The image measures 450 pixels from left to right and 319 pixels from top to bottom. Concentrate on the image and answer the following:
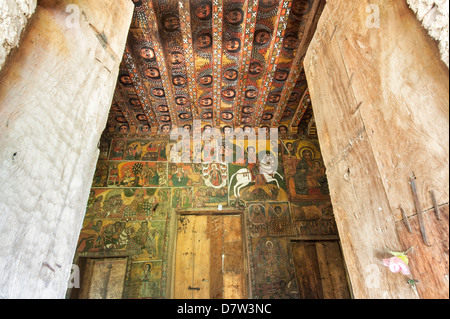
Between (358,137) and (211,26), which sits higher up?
(211,26)

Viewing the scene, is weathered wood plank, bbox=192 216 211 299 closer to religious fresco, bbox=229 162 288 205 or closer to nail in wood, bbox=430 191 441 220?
religious fresco, bbox=229 162 288 205

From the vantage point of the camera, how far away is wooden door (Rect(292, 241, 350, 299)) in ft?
15.8

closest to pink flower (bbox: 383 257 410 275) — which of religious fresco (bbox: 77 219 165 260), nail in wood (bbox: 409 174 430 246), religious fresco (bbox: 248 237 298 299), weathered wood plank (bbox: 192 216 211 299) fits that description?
nail in wood (bbox: 409 174 430 246)

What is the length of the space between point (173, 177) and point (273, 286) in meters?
3.18

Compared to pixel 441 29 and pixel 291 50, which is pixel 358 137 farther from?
pixel 291 50

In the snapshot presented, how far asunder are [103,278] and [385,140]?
5.51 metres

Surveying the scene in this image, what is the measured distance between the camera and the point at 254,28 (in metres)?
3.55

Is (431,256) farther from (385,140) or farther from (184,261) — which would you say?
(184,261)

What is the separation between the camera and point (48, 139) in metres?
0.92

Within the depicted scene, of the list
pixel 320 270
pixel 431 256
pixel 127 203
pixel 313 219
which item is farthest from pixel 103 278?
pixel 431 256

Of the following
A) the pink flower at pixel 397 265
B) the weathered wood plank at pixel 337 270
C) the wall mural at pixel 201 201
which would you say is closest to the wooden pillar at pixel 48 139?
the pink flower at pixel 397 265

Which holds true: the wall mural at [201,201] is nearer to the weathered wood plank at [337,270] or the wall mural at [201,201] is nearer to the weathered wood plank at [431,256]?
the weathered wood plank at [337,270]


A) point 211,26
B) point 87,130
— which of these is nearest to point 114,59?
point 87,130
